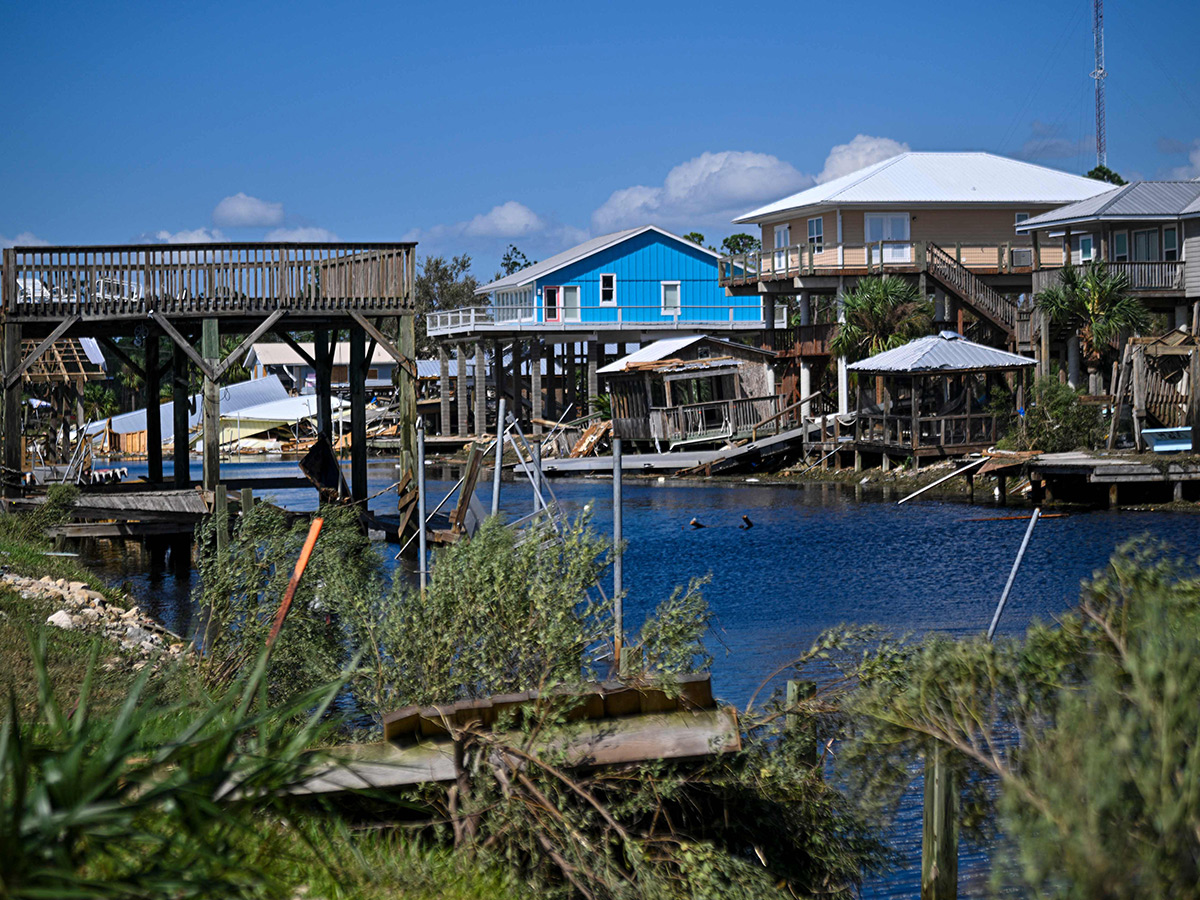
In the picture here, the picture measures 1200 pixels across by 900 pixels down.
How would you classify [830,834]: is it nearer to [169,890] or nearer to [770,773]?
[770,773]

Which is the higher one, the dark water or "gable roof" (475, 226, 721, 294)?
"gable roof" (475, 226, 721, 294)

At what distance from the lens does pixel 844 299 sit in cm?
4638

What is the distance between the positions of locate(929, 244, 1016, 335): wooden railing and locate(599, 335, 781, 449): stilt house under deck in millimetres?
8192

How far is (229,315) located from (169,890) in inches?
831

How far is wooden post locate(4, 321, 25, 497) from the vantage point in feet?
76.7

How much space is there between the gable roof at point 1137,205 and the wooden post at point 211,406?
29.7 m

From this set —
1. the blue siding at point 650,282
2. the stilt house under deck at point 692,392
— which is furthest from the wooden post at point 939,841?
the blue siding at point 650,282

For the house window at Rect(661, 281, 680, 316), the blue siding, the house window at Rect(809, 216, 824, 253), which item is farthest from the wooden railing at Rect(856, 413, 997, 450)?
the house window at Rect(661, 281, 680, 316)

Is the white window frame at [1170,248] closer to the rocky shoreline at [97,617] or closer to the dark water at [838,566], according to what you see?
the dark water at [838,566]

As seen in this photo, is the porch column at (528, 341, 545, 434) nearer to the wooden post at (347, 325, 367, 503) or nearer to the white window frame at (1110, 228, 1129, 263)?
the white window frame at (1110, 228, 1129, 263)

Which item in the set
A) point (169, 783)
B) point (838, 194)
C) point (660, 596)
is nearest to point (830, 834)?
point (169, 783)

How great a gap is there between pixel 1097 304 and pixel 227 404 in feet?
159

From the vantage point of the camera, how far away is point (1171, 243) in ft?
136

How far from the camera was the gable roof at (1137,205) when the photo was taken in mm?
41188
